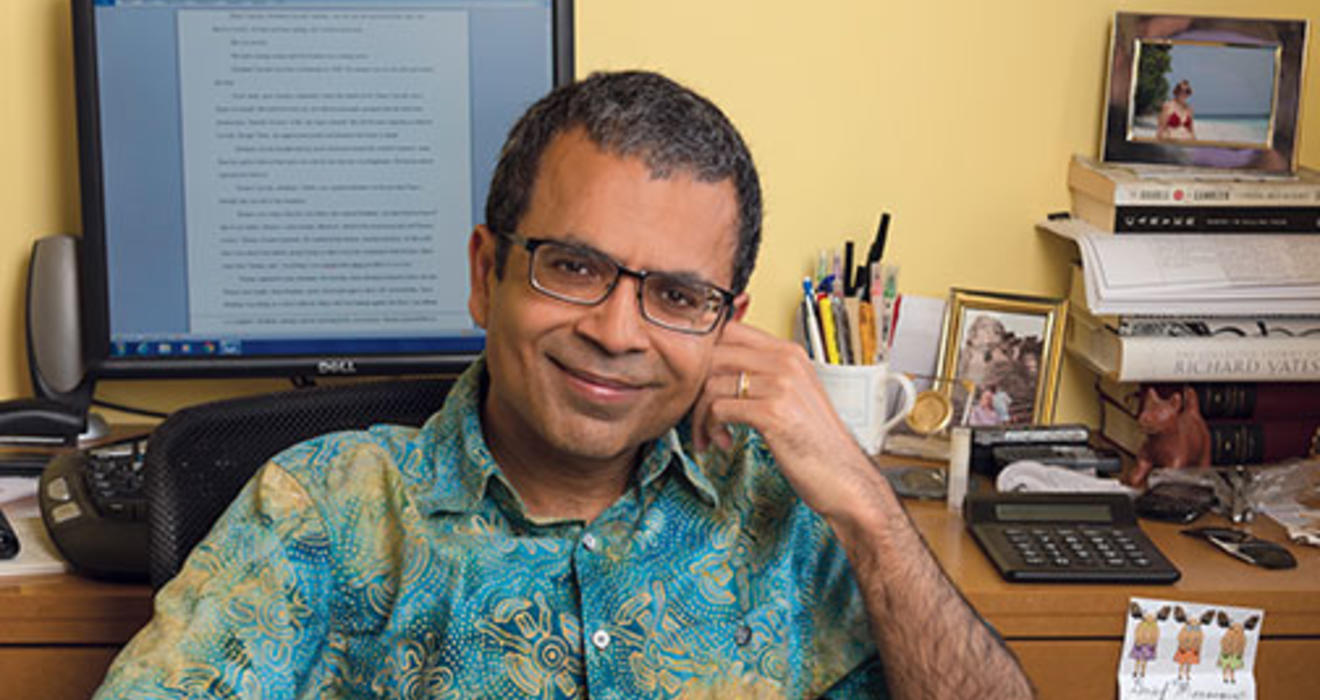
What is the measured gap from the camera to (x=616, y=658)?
1270 mm

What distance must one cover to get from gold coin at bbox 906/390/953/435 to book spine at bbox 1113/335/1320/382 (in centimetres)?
22

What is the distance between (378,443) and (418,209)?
0.61m

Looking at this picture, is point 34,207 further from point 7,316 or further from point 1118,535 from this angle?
point 1118,535

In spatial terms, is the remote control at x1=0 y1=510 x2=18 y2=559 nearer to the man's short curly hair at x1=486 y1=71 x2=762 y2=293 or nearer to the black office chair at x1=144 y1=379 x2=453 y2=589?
the black office chair at x1=144 y1=379 x2=453 y2=589

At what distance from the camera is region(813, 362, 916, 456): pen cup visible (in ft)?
6.09

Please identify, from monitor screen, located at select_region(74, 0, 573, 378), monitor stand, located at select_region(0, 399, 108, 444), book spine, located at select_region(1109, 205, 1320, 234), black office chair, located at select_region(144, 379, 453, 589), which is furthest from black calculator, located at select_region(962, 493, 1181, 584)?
monitor stand, located at select_region(0, 399, 108, 444)

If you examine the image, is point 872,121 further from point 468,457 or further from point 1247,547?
point 468,457

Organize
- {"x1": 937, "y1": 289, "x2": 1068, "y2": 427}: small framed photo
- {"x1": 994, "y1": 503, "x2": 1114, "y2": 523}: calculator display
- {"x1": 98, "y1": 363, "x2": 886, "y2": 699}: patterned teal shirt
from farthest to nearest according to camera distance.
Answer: {"x1": 937, "y1": 289, "x2": 1068, "y2": 427}: small framed photo < {"x1": 994, "y1": 503, "x2": 1114, "y2": 523}: calculator display < {"x1": 98, "y1": 363, "x2": 886, "y2": 699}: patterned teal shirt

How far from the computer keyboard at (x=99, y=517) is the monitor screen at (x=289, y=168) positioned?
1.19 feet

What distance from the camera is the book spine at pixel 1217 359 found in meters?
1.83

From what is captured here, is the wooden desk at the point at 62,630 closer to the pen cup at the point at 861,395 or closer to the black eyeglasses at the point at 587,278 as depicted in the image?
the black eyeglasses at the point at 587,278

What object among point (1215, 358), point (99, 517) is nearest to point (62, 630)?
point (99, 517)

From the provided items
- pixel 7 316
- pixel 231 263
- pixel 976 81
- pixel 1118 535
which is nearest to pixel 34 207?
pixel 7 316

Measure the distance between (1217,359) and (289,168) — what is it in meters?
1.18
